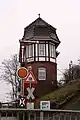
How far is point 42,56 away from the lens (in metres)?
47.0

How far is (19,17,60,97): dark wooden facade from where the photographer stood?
1845 inches

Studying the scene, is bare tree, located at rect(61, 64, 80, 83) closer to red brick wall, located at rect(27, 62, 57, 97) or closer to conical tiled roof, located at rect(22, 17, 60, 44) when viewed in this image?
red brick wall, located at rect(27, 62, 57, 97)

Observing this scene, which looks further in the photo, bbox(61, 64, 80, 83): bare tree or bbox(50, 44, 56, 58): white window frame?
bbox(61, 64, 80, 83): bare tree

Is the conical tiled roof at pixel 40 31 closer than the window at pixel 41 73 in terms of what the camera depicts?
No

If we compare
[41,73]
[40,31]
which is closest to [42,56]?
[41,73]

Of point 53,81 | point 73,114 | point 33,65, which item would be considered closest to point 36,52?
point 33,65

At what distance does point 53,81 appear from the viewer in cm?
4806

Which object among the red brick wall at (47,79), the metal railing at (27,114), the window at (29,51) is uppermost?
the window at (29,51)

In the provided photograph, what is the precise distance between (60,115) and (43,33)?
38338 mm

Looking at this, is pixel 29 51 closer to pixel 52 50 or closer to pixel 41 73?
pixel 52 50

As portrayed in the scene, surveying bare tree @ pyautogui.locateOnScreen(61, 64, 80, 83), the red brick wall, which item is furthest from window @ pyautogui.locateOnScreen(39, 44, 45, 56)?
bare tree @ pyautogui.locateOnScreen(61, 64, 80, 83)

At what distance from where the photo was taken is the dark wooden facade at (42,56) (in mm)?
46875

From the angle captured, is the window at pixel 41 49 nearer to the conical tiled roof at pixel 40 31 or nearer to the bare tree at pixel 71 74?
the conical tiled roof at pixel 40 31

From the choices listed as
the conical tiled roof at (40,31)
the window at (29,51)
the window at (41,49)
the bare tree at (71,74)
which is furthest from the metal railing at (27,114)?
the bare tree at (71,74)
